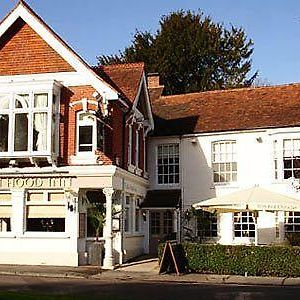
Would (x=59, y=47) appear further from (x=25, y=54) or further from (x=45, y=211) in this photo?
(x=45, y=211)

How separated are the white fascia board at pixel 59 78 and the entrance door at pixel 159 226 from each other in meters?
8.38

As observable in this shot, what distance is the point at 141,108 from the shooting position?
2780cm

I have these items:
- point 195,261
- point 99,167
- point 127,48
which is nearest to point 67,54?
point 99,167

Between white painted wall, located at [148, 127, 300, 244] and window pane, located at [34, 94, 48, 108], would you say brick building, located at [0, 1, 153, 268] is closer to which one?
window pane, located at [34, 94, 48, 108]

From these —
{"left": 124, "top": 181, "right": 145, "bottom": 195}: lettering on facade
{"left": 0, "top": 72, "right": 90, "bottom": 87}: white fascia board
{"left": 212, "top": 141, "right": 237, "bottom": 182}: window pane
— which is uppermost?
{"left": 0, "top": 72, "right": 90, "bottom": 87}: white fascia board

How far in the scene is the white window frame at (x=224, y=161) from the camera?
27.5m

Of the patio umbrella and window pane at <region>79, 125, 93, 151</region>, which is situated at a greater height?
window pane at <region>79, 125, 93, 151</region>

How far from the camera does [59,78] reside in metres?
23.8

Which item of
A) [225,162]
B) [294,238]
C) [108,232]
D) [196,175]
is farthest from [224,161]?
[108,232]

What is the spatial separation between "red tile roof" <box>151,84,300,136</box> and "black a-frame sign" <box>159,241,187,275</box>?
8.46 m

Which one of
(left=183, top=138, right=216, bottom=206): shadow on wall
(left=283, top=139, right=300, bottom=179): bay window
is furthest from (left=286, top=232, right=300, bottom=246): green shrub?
(left=183, top=138, right=216, bottom=206): shadow on wall

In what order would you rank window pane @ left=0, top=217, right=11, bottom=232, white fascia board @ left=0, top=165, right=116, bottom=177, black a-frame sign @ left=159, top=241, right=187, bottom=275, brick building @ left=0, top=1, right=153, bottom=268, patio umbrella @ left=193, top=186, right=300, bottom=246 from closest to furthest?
patio umbrella @ left=193, top=186, right=300, bottom=246 → black a-frame sign @ left=159, top=241, right=187, bottom=275 → white fascia board @ left=0, top=165, right=116, bottom=177 → brick building @ left=0, top=1, right=153, bottom=268 → window pane @ left=0, top=217, right=11, bottom=232

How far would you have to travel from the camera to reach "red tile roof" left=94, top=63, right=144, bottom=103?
83.8 feet

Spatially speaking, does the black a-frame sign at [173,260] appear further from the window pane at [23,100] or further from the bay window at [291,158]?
the window pane at [23,100]
